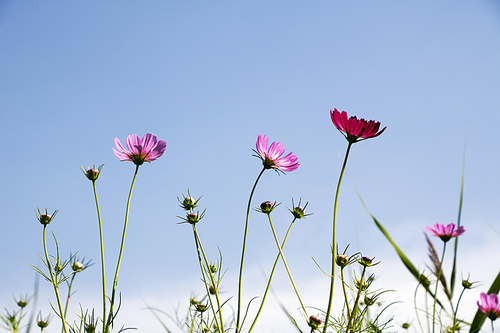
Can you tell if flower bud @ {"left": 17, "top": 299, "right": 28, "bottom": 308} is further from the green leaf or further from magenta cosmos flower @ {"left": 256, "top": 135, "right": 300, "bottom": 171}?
the green leaf

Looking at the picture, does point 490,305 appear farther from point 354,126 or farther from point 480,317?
point 354,126

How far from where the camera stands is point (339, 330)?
3.67 ft

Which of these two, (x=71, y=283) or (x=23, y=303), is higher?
(x=23, y=303)

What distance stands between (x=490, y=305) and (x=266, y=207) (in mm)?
669

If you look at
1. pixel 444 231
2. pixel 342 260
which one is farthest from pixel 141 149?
pixel 444 231

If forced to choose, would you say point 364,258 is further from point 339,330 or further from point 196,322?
point 196,322

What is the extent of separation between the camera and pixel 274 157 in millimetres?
1214

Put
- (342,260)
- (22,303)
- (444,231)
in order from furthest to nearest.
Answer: (22,303), (342,260), (444,231)

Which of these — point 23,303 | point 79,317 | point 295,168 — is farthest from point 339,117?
point 23,303

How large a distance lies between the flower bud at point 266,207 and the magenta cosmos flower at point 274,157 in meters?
0.13

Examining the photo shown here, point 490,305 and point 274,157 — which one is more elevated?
point 274,157

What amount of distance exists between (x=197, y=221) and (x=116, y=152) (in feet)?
1.18

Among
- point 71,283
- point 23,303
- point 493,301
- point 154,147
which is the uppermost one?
point 154,147

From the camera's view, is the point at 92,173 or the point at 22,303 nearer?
the point at 92,173
